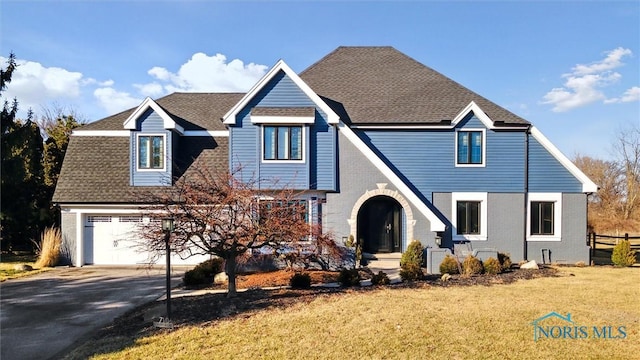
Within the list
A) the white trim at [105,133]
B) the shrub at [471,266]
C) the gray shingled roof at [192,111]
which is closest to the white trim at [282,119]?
the gray shingled roof at [192,111]

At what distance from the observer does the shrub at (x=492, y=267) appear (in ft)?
43.3

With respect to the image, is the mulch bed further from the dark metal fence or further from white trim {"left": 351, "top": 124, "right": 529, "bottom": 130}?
the dark metal fence

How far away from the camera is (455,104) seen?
1780cm

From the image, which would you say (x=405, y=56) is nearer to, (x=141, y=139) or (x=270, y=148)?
(x=270, y=148)

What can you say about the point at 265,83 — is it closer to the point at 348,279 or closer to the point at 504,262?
the point at 348,279

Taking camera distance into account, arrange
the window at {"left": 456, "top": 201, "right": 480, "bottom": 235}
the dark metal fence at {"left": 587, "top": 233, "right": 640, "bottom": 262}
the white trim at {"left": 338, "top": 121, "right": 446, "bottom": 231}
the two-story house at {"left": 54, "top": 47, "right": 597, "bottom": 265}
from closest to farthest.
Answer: the white trim at {"left": 338, "top": 121, "right": 446, "bottom": 231}, the two-story house at {"left": 54, "top": 47, "right": 597, "bottom": 265}, the window at {"left": 456, "top": 201, "right": 480, "bottom": 235}, the dark metal fence at {"left": 587, "top": 233, "right": 640, "bottom": 262}

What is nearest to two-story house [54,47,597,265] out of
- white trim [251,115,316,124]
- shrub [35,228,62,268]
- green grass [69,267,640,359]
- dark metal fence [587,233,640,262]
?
white trim [251,115,316,124]

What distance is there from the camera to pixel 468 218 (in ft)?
55.1

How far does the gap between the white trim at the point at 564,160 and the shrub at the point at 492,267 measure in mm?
6873

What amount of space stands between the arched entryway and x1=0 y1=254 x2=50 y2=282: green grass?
1368 centimetres

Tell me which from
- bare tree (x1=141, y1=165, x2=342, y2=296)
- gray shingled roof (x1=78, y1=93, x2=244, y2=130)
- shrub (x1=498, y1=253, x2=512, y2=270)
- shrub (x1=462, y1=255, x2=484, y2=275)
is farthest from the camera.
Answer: gray shingled roof (x1=78, y1=93, x2=244, y2=130)

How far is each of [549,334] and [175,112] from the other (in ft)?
59.2

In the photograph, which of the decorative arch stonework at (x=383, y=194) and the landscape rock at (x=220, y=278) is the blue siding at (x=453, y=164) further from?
the landscape rock at (x=220, y=278)

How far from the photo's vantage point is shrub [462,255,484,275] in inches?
510
